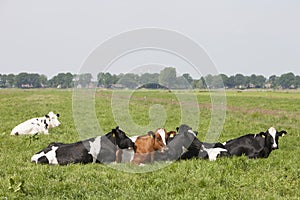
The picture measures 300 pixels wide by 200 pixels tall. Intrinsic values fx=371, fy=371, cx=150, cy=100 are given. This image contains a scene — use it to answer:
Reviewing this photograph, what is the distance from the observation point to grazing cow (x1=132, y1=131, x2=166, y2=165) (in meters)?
10.0

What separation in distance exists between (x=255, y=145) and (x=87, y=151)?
4.83 metres

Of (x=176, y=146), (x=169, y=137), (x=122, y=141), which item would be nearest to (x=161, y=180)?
(x=176, y=146)

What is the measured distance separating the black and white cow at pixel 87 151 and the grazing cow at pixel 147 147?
0.26 metres

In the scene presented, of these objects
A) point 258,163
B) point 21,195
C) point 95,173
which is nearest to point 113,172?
point 95,173

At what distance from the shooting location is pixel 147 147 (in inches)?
407

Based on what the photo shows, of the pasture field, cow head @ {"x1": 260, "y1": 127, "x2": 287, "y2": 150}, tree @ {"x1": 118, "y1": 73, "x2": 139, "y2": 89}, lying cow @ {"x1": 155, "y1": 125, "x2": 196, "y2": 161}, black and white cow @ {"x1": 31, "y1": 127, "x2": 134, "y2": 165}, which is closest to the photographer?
the pasture field

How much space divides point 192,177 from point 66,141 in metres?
6.62

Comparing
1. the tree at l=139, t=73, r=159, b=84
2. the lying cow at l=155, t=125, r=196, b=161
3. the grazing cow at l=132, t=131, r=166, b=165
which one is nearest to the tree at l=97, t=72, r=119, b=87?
the tree at l=139, t=73, r=159, b=84

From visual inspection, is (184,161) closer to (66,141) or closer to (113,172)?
(113,172)

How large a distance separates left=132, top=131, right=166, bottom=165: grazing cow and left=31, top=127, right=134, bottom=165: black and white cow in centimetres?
26

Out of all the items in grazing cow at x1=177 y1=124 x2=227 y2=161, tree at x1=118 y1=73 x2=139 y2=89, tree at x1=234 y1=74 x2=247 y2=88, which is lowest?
grazing cow at x1=177 y1=124 x2=227 y2=161

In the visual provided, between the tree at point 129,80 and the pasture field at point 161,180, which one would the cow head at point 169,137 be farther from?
the tree at point 129,80

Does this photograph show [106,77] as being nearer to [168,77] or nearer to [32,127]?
[168,77]

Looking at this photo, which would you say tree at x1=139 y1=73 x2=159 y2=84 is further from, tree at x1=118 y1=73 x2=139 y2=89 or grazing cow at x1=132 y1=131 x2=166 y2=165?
grazing cow at x1=132 y1=131 x2=166 y2=165
